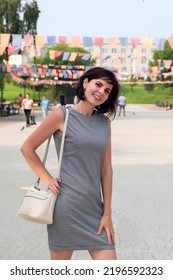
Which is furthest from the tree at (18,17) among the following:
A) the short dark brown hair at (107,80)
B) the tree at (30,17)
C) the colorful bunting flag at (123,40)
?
the short dark brown hair at (107,80)

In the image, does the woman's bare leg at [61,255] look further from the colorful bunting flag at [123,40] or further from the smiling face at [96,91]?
the colorful bunting flag at [123,40]

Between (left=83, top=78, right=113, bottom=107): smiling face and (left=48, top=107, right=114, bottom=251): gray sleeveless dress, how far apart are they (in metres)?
0.12

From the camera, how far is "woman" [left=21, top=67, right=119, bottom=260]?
11.4ft

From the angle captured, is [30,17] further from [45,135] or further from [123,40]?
[45,135]

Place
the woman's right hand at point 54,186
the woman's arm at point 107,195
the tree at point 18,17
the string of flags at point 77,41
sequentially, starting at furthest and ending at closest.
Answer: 1. the tree at point 18,17
2. the string of flags at point 77,41
3. the woman's arm at point 107,195
4. the woman's right hand at point 54,186

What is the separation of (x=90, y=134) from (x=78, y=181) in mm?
254

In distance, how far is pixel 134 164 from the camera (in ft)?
44.8

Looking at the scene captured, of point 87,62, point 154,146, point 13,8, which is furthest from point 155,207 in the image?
point 87,62

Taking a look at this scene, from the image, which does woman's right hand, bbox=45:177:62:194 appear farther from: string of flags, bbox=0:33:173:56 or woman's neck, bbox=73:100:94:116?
string of flags, bbox=0:33:173:56

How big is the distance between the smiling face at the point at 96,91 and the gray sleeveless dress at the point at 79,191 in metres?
0.12

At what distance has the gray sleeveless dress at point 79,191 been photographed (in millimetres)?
3473

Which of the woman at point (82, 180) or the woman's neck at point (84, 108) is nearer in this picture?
the woman at point (82, 180)
